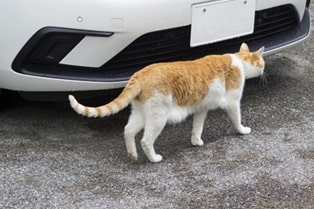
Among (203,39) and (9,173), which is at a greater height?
(203,39)

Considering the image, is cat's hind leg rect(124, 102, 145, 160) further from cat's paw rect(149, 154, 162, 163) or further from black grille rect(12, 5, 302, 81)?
black grille rect(12, 5, 302, 81)

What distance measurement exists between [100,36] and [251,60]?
87cm

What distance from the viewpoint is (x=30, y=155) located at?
3.42 m

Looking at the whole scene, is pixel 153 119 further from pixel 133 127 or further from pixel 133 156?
pixel 133 156

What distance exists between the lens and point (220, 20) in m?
3.69

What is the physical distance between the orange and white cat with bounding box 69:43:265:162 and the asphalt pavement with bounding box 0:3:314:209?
135 millimetres

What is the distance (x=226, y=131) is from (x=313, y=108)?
0.65 meters

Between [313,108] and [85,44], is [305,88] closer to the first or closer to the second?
[313,108]

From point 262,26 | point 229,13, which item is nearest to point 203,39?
point 229,13

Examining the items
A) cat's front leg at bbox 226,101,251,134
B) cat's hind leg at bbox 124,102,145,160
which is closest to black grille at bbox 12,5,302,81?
cat's hind leg at bbox 124,102,145,160

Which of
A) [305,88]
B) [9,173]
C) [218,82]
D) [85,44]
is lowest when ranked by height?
[305,88]

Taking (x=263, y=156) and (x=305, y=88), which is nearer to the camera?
(x=263, y=156)

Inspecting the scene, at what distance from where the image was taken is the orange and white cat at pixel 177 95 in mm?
3197

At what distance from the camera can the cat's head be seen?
3641 mm
